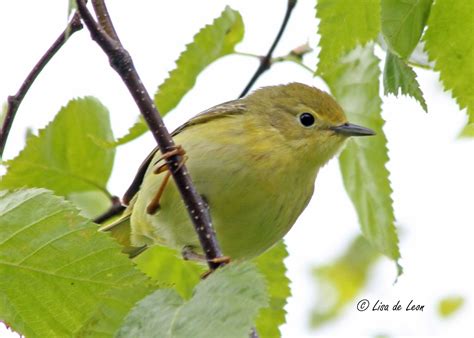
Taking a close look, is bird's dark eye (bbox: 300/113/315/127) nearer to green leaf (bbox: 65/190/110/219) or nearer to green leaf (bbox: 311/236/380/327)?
green leaf (bbox: 65/190/110/219)

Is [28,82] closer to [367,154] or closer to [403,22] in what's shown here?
[403,22]

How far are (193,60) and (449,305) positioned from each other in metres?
4.12

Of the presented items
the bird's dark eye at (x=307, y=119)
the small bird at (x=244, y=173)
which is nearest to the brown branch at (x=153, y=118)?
the small bird at (x=244, y=173)

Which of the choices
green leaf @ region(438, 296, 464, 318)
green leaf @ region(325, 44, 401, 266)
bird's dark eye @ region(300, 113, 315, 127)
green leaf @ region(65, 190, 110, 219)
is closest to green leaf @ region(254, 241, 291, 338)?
green leaf @ region(325, 44, 401, 266)

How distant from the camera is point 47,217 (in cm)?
248

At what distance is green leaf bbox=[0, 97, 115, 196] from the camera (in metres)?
3.93

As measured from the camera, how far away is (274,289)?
3723mm

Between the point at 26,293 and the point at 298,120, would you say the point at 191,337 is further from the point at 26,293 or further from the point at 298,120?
the point at 298,120

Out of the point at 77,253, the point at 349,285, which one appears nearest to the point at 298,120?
the point at 77,253

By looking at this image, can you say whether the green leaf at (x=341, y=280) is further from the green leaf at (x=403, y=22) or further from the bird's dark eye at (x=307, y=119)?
the green leaf at (x=403, y=22)

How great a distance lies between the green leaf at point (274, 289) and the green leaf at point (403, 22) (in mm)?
1310

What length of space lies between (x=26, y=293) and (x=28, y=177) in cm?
153

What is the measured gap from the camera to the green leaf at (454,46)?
98.0 inches

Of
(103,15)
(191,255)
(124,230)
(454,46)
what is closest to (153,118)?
(103,15)
